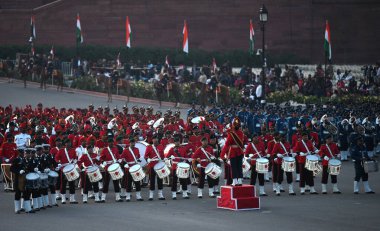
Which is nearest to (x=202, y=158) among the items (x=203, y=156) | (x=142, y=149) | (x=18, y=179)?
(x=203, y=156)

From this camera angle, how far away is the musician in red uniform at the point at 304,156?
2869 centimetres

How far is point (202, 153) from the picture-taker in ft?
92.3

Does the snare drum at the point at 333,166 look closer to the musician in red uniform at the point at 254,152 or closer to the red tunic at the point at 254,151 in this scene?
the musician in red uniform at the point at 254,152

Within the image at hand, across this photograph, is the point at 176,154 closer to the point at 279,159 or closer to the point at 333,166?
the point at 279,159

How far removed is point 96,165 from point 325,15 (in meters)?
42.3

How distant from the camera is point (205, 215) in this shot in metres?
24.7

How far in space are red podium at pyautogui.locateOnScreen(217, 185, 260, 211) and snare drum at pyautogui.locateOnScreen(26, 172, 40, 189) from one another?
4442mm

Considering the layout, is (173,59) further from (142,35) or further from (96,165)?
(96,165)

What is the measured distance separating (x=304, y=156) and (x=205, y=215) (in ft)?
16.7

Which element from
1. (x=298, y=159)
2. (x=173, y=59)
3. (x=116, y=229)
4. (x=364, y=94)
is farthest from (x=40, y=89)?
(x=116, y=229)

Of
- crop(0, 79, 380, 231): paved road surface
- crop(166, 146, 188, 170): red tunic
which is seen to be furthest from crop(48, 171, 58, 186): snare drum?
crop(166, 146, 188, 170): red tunic

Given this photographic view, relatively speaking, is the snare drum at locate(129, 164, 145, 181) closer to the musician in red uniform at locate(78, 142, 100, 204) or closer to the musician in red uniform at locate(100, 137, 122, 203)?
the musician in red uniform at locate(100, 137, 122, 203)

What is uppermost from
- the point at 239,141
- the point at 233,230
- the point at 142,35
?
the point at 142,35

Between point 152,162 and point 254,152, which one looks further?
point 254,152
